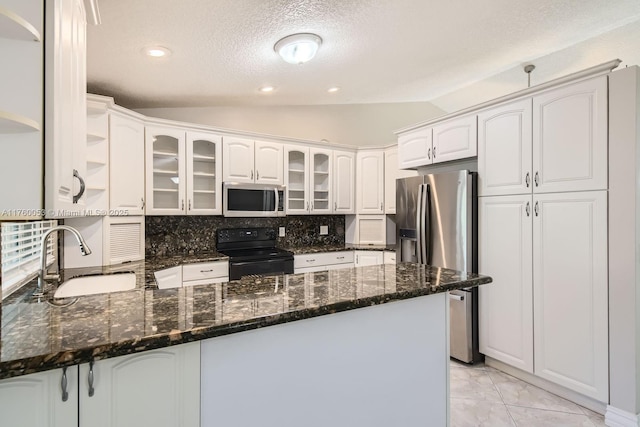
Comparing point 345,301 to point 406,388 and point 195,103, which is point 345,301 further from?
point 195,103

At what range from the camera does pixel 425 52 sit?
2697 mm

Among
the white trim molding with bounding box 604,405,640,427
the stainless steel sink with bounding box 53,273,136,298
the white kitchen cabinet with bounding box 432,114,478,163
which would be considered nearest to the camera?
the white trim molding with bounding box 604,405,640,427

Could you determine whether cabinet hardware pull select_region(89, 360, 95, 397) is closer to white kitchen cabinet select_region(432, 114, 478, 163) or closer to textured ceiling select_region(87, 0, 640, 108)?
textured ceiling select_region(87, 0, 640, 108)

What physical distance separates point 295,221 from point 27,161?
11.3ft

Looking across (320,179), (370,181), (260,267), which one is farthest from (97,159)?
(370,181)

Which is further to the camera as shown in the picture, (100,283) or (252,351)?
(100,283)

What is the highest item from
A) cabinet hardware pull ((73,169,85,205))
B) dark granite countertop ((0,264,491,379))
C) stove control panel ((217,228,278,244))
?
cabinet hardware pull ((73,169,85,205))

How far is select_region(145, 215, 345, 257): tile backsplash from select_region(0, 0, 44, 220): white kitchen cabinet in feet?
8.42

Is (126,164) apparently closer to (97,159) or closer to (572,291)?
(97,159)

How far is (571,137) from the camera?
219 cm

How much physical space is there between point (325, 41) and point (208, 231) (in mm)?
2357

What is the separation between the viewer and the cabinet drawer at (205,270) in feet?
10.0

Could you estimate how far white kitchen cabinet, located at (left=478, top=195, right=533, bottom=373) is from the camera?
2.45 meters

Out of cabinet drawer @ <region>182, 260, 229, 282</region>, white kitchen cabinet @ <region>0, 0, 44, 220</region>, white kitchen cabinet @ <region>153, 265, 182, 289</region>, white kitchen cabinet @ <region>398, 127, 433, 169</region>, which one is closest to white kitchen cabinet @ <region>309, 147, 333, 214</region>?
white kitchen cabinet @ <region>398, 127, 433, 169</region>
